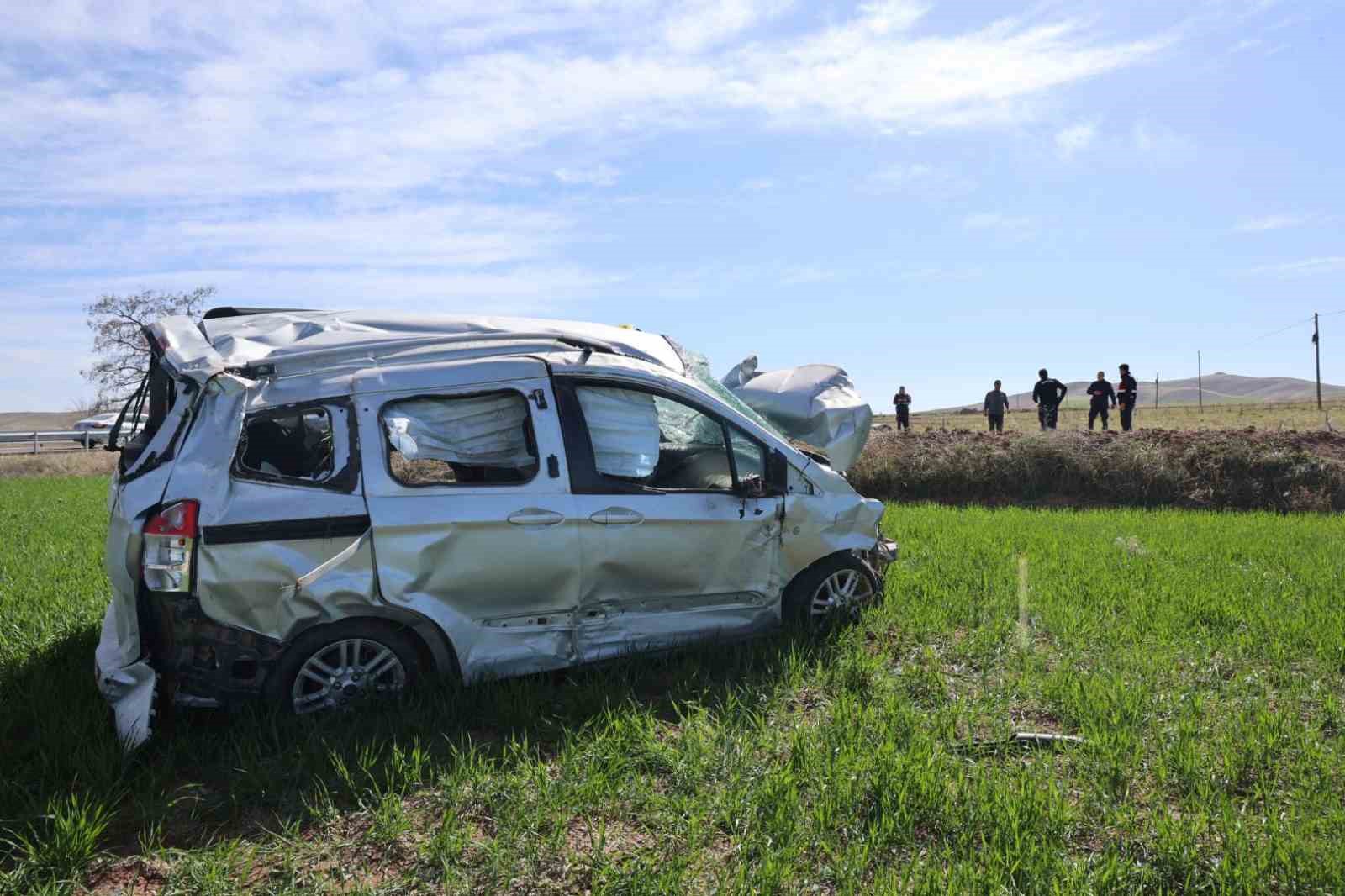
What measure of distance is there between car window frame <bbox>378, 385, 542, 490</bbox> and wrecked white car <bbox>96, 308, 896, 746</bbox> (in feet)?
0.04

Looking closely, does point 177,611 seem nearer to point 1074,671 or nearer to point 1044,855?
point 1044,855

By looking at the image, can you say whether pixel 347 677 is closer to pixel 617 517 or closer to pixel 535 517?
pixel 535 517

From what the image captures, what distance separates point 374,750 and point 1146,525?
9.91 m

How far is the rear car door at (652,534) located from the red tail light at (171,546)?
1873mm

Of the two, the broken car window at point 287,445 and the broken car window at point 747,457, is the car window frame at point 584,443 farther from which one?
the broken car window at point 287,445

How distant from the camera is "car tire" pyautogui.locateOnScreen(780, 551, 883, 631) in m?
6.10

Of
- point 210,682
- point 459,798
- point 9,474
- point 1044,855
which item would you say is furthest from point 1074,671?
point 9,474

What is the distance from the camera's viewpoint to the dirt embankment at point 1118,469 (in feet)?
47.7

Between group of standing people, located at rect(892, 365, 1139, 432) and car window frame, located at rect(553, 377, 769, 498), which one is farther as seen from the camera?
group of standing people, located at rect(892, 365, 1139, 432)

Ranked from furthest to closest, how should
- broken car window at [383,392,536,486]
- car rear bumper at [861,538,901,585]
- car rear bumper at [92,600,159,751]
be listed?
car rear bumper at [861,538,901,585]
broken car window at [383,392,536,486]
car rear bumper at [92,600,159,751]

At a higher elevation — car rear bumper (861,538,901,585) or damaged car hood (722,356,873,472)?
damaged car hood (722,356,873,472)

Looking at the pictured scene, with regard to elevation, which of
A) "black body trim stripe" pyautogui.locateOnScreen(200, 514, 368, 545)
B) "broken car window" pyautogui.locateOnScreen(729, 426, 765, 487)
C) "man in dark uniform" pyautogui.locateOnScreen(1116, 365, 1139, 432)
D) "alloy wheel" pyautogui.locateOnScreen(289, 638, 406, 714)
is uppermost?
"man in dark uniform" pyautogui.locateOnScreen(1116, 365, 1139, 432)

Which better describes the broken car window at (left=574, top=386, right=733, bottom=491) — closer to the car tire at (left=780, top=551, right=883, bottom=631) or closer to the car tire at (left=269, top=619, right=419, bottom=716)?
the car tire at (left=780, top=551, right=883, bottom=631)

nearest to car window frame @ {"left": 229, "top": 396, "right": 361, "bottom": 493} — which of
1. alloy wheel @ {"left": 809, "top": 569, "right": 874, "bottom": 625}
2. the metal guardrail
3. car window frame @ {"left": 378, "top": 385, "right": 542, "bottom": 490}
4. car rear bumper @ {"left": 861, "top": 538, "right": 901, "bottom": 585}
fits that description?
car window frame @ {"left": 378, "top": 385, "right": 542, "bottom": 490}
